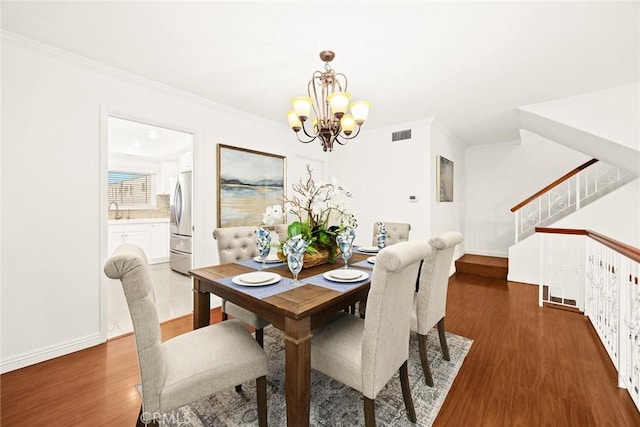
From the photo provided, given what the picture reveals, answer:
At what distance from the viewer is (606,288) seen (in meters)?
2.28

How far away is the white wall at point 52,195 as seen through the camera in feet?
6.46

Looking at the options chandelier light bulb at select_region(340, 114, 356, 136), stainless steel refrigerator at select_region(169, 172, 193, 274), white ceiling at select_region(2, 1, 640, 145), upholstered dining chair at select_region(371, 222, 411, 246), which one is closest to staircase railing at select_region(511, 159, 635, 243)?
white ceiling at select_region(2, 1, 640, 145)

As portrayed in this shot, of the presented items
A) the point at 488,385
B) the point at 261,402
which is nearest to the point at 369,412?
the point at 261,402

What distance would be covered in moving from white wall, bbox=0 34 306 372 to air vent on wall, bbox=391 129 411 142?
3246mm

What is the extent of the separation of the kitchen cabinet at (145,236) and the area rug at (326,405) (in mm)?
4264

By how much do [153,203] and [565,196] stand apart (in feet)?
27.2

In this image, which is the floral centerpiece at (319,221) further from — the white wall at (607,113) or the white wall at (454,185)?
the white wall at (607,113)

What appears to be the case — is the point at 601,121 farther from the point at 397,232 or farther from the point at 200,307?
the point at 200,307

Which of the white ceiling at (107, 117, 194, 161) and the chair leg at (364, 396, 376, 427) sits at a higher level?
the white ceiling at (107, 117, 194, 161)

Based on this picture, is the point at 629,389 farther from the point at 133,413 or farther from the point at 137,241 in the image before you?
the point at 137,241

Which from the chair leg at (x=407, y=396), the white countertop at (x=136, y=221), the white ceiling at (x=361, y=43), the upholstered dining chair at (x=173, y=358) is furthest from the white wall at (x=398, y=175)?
the white countertop at (x=136, y=221)

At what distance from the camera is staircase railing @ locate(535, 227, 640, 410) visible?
1.61 metres

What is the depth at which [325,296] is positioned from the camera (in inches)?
53.7

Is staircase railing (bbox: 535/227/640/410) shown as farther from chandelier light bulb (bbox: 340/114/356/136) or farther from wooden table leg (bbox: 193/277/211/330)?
wooden table leg (bbox: 193/277/211/330)
